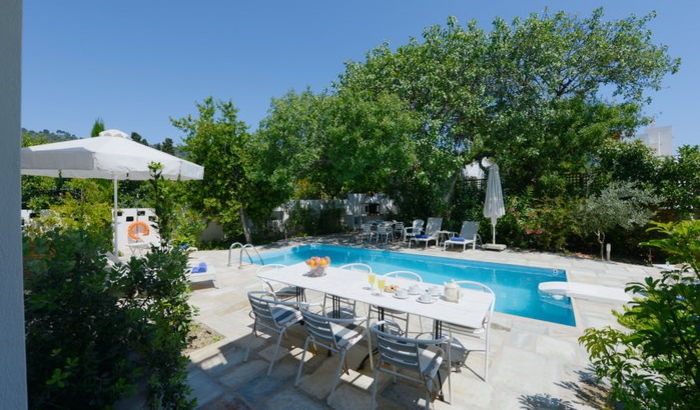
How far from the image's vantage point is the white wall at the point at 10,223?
3.85 feet

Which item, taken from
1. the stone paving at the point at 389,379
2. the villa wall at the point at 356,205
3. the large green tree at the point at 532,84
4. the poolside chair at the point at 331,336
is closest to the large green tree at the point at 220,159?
the villa wall at the point at 356,205

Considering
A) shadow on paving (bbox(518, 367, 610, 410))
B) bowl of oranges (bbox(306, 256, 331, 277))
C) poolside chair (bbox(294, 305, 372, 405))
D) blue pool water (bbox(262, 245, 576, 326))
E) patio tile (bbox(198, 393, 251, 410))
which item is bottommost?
blue pool water (bbox(262, 245, 576, 326))

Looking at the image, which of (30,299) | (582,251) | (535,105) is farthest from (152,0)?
(582,251)

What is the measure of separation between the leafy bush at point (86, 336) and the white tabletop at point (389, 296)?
177 centimetres

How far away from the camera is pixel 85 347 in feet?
6.44

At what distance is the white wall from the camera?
117cm

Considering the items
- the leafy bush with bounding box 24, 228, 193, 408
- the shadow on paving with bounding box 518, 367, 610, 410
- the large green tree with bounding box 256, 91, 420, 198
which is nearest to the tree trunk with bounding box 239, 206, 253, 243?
the large green tree with bounding box 256, 91, 420, 198

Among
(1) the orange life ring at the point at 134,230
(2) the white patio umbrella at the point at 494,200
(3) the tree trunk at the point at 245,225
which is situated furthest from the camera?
(3) the tree trunk at the point at 245,225

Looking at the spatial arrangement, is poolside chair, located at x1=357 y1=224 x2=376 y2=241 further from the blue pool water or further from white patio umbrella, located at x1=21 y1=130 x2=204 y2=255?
white patio umbrella, located at x1=21 y1=130 x2=204 y2=255

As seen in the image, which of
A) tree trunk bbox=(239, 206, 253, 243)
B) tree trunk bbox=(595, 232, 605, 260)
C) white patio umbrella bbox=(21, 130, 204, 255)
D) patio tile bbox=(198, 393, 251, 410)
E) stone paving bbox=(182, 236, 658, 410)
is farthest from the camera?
tree trunk bbox=(239, 206, 253, 243)

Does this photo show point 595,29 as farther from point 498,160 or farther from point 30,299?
point 30,299

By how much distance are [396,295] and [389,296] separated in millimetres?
83

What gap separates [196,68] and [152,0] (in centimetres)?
516

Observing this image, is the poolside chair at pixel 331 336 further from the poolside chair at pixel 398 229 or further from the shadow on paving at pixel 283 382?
the poolside chair at pixel 398 229
